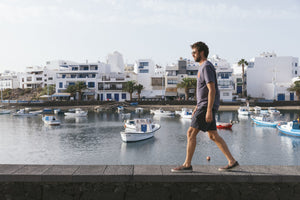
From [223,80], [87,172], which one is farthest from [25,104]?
[87,172]

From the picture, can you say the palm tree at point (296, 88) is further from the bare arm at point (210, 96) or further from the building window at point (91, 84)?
the bare arm at point (210, 96)

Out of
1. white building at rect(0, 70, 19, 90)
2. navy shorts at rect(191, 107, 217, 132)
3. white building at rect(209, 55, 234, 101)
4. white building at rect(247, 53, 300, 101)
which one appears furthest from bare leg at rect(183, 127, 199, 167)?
white building at rect(0, 70, 19, 90)

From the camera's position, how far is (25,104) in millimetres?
84500

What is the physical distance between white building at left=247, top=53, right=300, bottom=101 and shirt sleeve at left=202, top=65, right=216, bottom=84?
84.9 meters

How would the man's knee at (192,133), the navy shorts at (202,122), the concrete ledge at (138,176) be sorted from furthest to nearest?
the man's knee at (192,133)
the navy shorts at (202,122)
the concrete ledge at (138,176)

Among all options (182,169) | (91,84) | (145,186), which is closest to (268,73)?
(91,84)

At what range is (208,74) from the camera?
231 inches

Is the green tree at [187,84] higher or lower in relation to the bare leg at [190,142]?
higher

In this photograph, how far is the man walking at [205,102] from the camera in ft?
19.3

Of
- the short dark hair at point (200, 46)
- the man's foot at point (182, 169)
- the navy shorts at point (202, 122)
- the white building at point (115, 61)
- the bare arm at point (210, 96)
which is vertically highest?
the white building at point (115, 61)

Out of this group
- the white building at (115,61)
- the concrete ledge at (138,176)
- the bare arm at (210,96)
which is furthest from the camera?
the white building at (115,61)

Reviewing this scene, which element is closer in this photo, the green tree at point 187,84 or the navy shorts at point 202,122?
the navy shorts at point 202,122

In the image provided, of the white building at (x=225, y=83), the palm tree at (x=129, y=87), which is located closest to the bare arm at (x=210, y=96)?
the palm tree at (x=129, y=87)

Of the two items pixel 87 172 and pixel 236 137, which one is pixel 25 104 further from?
pixel 87 172
